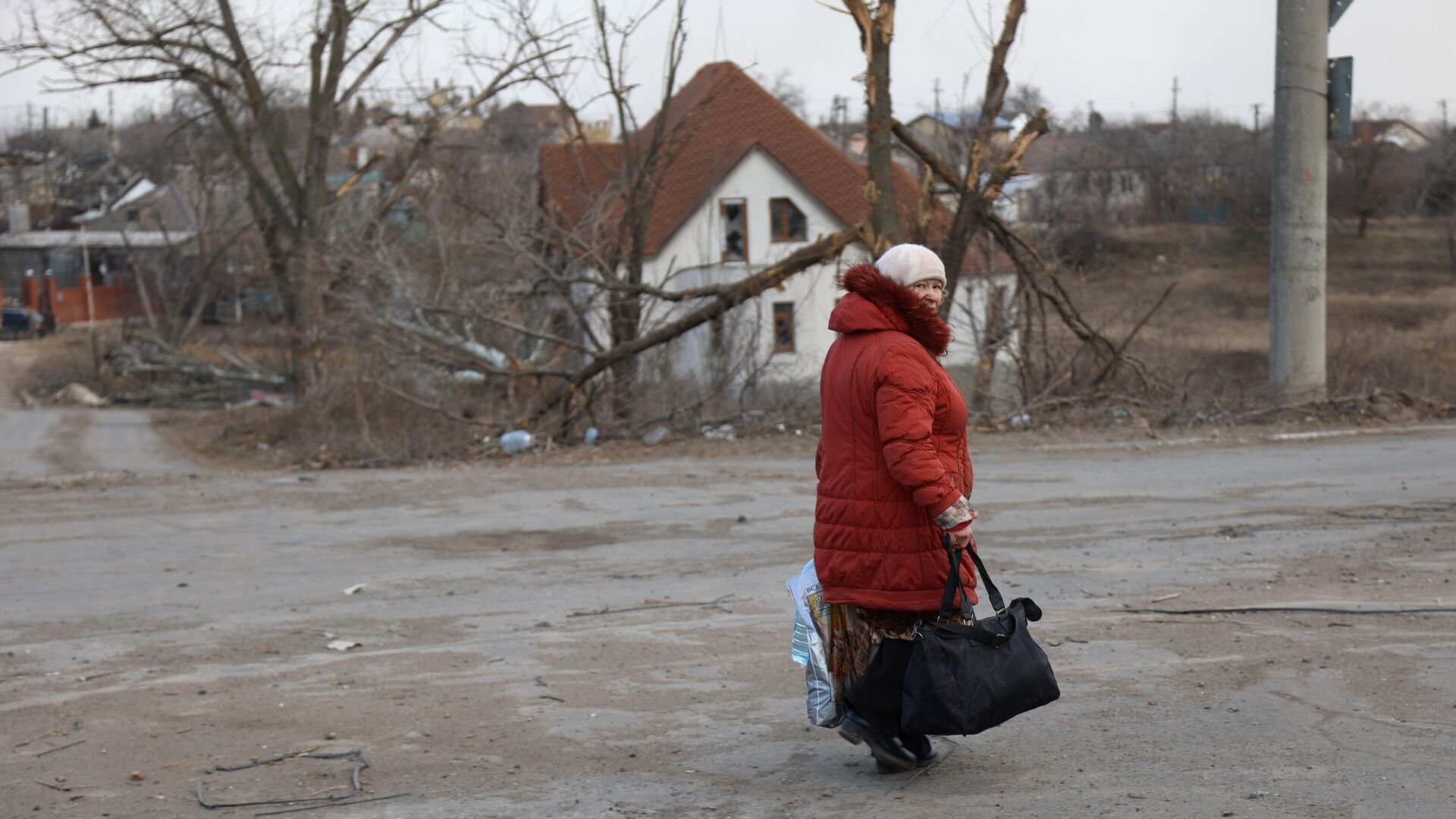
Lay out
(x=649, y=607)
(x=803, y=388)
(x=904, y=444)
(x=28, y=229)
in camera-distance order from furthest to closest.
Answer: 1. (x=28, y=229)
2. (x=803, y=388)
3. (x=649, y=607)
4. (x=904, y=444)

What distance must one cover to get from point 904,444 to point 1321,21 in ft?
39.8

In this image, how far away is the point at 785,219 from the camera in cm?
3819

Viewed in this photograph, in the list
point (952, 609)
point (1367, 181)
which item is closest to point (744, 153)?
point (1367, 181)

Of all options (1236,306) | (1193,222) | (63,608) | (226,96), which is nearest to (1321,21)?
(63,608)

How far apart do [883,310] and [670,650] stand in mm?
2607

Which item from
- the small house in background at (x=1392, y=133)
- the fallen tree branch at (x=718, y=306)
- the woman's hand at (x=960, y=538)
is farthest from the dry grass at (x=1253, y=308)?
the woman's hand at (x=960, y=538)

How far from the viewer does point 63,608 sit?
7.65 m

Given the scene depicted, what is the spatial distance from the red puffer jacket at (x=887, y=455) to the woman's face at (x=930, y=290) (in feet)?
0.11

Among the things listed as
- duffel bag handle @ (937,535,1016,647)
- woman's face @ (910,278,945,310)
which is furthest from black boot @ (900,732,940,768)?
woman's face @ (910,278,945,310)

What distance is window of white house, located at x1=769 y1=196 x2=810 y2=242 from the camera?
38.1m

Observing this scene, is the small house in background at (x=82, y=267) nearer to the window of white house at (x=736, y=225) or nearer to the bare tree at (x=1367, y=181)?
the window of white house at (x=736, y=225)

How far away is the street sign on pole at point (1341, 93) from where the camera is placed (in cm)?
1408

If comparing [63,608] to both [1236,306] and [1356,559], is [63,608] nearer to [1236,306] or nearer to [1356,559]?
[1356,559]

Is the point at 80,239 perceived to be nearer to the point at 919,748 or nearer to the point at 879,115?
the point at 879,115
